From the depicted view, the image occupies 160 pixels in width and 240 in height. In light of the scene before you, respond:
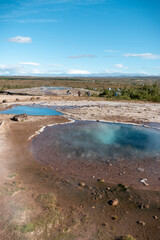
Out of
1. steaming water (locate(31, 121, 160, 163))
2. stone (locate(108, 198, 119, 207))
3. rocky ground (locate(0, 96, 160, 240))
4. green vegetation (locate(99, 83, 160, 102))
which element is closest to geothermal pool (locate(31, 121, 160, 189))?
steaming water (locate(31, 121, 160, 163))

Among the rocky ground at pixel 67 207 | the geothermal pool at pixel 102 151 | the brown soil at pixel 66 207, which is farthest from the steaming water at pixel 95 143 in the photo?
the brown soil at pixel 66 207

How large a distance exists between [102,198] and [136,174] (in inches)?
95.2

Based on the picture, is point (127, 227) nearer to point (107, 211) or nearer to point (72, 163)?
point (107, 211)

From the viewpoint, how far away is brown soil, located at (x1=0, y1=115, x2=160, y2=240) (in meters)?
→ 4.88

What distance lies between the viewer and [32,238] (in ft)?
15.2

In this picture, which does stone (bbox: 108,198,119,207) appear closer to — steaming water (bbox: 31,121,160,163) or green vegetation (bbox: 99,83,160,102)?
steaming water (bbox: 31,121,160,163)

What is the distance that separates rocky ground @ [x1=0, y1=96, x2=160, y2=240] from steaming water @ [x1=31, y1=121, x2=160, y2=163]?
6.07ft

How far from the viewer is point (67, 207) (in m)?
5.87

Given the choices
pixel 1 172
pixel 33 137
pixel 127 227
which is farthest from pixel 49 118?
pixel 127 227

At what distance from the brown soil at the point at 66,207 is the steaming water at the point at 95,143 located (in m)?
1.97

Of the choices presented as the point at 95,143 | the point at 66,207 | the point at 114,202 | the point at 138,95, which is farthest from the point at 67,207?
the point at 138,95

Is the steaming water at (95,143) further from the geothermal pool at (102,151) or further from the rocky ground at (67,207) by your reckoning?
the rocky ground at (67,207)

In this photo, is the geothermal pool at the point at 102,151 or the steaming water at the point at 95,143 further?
the steaming water at the point at 95,143

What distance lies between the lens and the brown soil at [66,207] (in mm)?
4883
